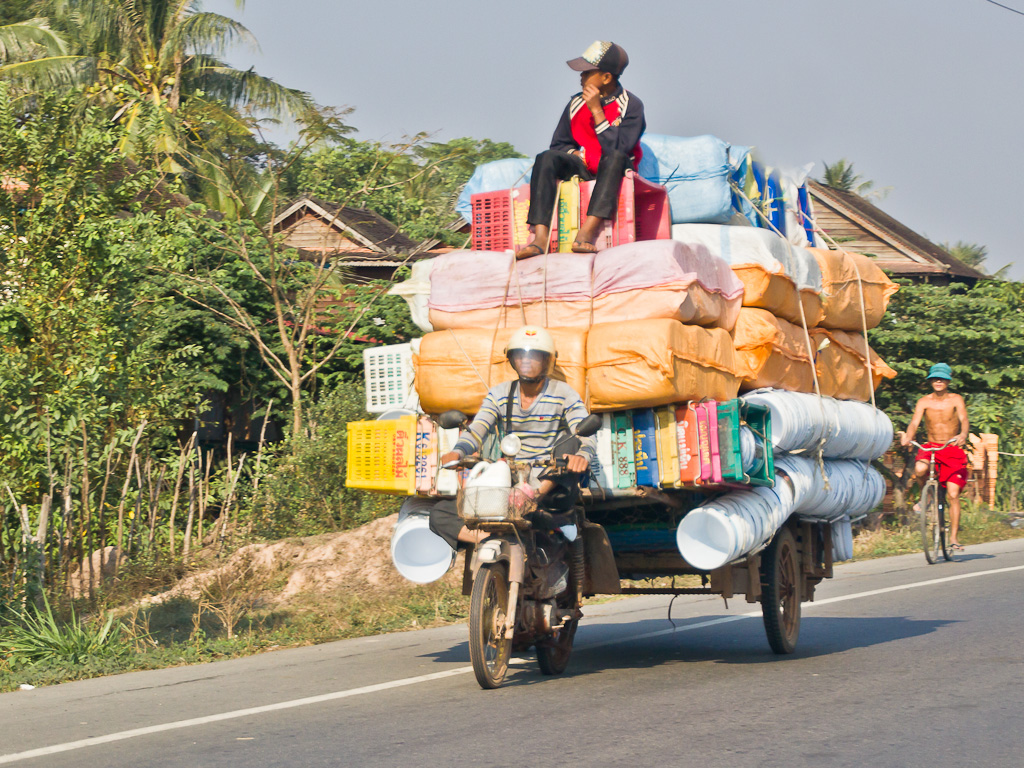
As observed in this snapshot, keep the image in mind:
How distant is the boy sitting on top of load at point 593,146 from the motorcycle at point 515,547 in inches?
69.6

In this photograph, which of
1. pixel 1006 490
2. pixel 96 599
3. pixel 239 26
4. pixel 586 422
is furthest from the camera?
pixel 239 26

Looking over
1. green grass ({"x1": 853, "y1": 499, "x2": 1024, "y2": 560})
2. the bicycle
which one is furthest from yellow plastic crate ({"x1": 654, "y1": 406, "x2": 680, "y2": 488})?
green grass ({"x1": 853, "y1": 499, "x2": 1024, "y2": 560})

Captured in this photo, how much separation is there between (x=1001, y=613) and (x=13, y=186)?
28.3 ft

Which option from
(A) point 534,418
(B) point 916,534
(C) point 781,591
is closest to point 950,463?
(B) point 916,534

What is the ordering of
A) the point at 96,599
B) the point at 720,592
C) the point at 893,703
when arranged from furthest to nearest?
the point at 96,599
the point at 720,592
the point at 893,703

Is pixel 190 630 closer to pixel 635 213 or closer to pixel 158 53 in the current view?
pixel 635 213

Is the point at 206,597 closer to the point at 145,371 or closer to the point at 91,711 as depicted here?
the point at 145,371

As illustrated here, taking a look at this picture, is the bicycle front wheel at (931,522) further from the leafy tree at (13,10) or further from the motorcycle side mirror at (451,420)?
the leafy tree at (13,10)

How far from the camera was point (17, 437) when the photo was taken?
9875mm

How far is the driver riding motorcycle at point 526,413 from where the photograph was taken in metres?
7.30

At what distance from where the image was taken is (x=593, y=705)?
655 centimetres

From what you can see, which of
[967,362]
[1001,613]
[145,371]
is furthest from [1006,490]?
[145,371]

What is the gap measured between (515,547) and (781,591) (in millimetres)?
2518

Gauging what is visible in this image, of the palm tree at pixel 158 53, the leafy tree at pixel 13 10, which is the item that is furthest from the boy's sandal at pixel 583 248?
the leafy tree at pixel 13 10
